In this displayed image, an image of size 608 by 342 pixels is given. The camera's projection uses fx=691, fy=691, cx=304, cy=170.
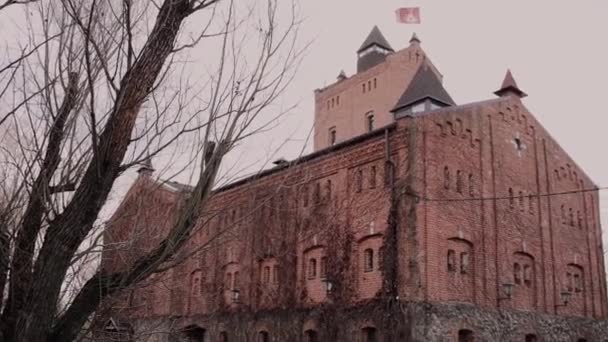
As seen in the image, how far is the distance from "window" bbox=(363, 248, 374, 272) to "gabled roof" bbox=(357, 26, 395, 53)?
2345 cm

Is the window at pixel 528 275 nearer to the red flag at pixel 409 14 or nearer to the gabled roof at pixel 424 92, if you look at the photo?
the gabled roof at pixel 424 92

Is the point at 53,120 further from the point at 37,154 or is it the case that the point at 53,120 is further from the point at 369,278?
the point at 369,278

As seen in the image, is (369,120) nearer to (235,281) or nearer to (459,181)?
(235,281)

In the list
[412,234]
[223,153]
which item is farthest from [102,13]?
[412,234]

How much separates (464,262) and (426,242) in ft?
5.17

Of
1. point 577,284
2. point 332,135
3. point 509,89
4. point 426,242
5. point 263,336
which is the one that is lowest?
point 263,336

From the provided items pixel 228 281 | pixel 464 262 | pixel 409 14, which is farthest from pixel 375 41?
pixel 464 262

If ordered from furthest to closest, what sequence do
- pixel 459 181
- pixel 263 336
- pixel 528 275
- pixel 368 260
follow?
pixel 263 336, pixel 528 275, pixel 459 181, pixel 368 260

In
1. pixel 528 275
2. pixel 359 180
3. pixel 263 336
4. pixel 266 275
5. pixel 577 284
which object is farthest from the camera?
pixel 266 275

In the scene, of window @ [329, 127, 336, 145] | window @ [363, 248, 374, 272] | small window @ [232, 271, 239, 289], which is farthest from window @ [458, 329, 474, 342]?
window @ [329, 127, 336, 145]

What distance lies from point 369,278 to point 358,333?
59.9 inches

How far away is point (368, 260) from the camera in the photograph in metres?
19.5

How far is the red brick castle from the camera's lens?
18422 millimetres

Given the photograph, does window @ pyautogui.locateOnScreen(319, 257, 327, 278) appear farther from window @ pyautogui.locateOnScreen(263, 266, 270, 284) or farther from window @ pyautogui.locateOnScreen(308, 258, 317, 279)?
window @ pyautogui.locateOnScreen(263, 266, 270, 284)
